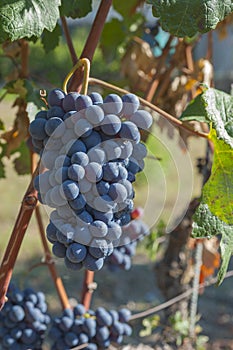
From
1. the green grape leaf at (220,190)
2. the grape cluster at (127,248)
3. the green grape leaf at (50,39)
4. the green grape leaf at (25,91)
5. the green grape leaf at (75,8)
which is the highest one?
the green grape leaf at (50,39)

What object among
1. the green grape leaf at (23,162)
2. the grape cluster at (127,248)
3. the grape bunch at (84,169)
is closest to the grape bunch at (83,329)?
the grape cluster at (127,248)

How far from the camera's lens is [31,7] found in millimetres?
827

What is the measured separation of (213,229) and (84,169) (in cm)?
26

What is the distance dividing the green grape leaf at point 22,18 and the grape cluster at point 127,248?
2.18 ft

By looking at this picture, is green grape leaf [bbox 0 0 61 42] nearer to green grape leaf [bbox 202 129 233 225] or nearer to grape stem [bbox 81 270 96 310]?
green grape leaf [bbox 202 129 233 225]

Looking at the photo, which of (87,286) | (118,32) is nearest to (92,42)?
(87,286)

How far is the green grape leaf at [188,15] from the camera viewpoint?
32.1 inches

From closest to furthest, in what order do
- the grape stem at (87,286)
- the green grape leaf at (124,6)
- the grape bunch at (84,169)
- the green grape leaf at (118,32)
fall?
the grape bunch at (84,169) → the grape stem at (87,286) → the green grape leaf at (124,6) → the green grape leaf at (118,32)

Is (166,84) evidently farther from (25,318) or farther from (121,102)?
(121,102)

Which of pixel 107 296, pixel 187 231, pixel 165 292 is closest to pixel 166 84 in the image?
pixel 187 231

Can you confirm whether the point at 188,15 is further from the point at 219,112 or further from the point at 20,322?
the point at 20,322

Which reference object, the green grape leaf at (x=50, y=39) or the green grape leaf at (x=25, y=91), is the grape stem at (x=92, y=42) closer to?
the green grape leaf at (x=25, y=91)

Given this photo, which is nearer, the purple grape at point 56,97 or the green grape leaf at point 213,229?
the purple grape at point 56,97

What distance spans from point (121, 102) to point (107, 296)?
2827 mm
